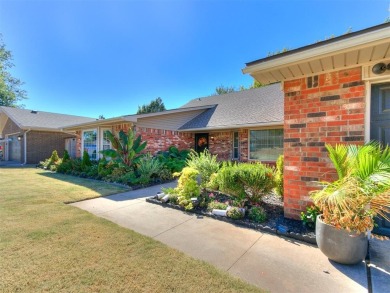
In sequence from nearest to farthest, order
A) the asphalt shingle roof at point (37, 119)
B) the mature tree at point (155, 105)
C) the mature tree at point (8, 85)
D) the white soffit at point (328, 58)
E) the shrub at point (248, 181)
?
the white soffit at point (328, 58) < the shrub at point (248, 181) < the asphalt shingle roof at point (37, 119) < the mature tree at point (8, 85) < the mature tree at point (155, 105)

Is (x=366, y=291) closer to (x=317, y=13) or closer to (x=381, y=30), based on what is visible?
(x=381, y=30)

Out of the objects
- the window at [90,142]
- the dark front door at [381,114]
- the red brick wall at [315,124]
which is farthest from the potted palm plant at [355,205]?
the window at [90,142]

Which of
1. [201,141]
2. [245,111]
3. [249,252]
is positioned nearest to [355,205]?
[249,252]

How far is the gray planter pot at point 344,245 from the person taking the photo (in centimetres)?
265

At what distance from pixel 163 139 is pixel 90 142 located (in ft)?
20.7

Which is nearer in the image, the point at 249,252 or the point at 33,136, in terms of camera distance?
the point at 249,252

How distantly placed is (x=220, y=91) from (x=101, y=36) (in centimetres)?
2710

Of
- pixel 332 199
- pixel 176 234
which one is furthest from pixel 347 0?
pixel 176 234

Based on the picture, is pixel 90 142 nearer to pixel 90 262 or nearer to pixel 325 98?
pixel 90 262

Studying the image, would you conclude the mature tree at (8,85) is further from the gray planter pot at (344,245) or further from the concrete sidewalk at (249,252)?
the gray planter pot at (344,245)

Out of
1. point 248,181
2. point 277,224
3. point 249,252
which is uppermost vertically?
point 248,181

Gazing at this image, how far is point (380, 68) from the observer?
129 inches

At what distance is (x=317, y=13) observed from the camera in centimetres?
826

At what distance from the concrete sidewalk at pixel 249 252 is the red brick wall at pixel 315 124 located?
1.16 meters
